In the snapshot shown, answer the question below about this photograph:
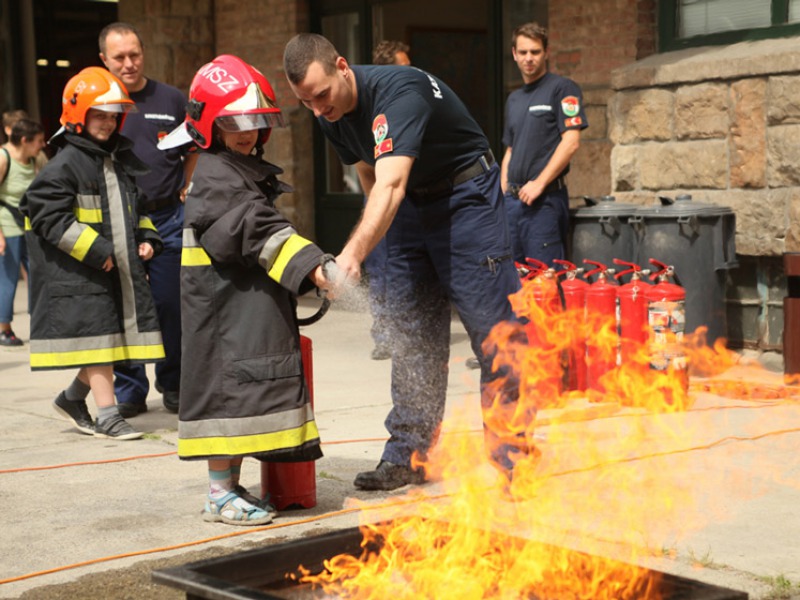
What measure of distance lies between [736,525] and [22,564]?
2569 mm

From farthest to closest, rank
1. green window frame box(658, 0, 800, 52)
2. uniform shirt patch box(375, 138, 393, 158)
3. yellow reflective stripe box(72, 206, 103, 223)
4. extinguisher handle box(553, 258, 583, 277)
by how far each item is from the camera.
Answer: green window frame box(658, 0, 800, 52), extinguisher handle box(553, 258, 583, 277), yellow reflective stripe box(72, 206, 103, 223), uniform shirt patch box(375, 138, 393, 158)

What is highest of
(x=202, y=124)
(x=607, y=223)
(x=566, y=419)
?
(x=202, y=124)

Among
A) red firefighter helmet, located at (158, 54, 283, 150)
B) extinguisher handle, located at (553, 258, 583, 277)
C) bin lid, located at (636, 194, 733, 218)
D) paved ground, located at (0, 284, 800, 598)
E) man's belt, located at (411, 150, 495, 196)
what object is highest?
red firefighter helmet, located at (158, 54, 283, 150)

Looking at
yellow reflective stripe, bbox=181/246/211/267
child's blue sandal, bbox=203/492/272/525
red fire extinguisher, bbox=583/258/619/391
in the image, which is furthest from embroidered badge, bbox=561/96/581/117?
child's blue sandal, bbox=203/492/272/525

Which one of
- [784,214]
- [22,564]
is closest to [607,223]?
[784,214]

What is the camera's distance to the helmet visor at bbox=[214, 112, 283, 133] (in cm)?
463

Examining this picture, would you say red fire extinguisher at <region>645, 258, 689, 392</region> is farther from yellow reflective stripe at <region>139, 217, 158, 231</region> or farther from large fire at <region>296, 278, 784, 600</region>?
yellow reflective stripe at <region>139, 217, 158, 231</region>

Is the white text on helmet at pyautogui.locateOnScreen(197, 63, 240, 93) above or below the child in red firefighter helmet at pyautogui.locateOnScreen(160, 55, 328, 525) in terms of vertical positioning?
above

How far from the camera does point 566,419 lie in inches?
256

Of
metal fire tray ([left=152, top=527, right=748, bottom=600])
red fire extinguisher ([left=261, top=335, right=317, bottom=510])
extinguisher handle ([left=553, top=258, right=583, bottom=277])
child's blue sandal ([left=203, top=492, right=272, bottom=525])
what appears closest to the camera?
metal fire tray ([left=152, top=527, right=748, bottom=600])

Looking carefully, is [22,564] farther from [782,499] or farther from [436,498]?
[782,499]

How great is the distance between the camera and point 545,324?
7.18 m

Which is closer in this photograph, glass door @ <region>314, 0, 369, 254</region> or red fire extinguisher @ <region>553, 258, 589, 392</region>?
red fire extinguisher @ <region>553, 258, 589, 392</region>

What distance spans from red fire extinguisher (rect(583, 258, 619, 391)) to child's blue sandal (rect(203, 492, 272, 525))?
111 inches
